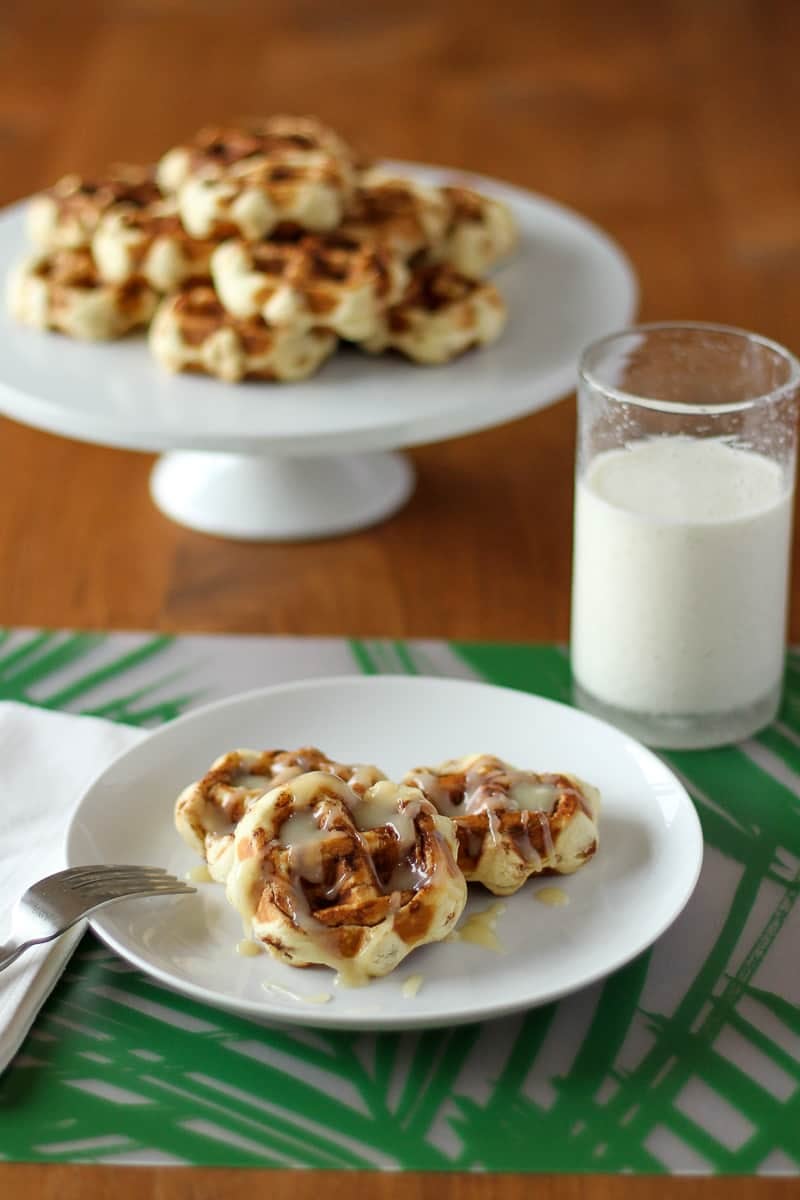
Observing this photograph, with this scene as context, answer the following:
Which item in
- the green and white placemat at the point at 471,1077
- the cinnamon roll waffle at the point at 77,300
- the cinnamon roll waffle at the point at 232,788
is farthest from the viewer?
the cinnamon roll waffle at the point at 77,300

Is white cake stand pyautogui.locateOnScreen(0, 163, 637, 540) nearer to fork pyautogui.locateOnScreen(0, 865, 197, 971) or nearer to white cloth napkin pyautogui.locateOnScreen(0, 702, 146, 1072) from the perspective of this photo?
white cloth napkin pyautogui.locateOnScreen(0, 702, 146, 1072)

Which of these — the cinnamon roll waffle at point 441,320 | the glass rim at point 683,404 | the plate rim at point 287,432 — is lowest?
the plate rim at point 287,432

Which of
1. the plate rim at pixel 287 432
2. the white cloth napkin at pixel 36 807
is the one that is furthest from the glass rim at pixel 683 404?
the white cloth napkin at pixel 36 807

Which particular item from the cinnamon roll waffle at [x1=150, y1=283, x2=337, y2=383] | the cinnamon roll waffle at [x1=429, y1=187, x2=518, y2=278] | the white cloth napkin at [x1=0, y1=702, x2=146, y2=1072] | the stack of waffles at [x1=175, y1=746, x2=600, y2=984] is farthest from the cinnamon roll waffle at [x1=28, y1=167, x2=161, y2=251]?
the stack of waffles at [x1=175, y1=746, x2=600, y2=984]

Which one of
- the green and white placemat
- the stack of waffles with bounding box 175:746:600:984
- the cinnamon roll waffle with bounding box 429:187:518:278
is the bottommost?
the green and white placemat

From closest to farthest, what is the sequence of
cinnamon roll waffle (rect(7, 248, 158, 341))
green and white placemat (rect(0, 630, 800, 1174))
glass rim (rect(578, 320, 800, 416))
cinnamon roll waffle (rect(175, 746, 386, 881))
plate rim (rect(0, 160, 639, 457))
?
green and white placemat (rect(0, 630, 800, 1174)), cinnamon roll waffle (rect(175, 746, 386, 881)), glass rim (rect(578, 320, 800, 416)), plate rim (rect(0, 160, 639, 457)), cinnamon roll waffle (rect(7, 248, 158, 341))

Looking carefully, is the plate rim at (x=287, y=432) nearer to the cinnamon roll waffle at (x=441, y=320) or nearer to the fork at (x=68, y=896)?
the cinnamon roll waffle at (x=441, y=320)

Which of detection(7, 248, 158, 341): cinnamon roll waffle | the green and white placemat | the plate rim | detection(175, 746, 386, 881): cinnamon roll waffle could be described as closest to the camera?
the green and white placemat

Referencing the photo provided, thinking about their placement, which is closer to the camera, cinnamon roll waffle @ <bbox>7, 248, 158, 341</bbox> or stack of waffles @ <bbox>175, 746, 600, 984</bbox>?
stack of waffles @ <bbox>175, 746, 600, 984</bbox>
